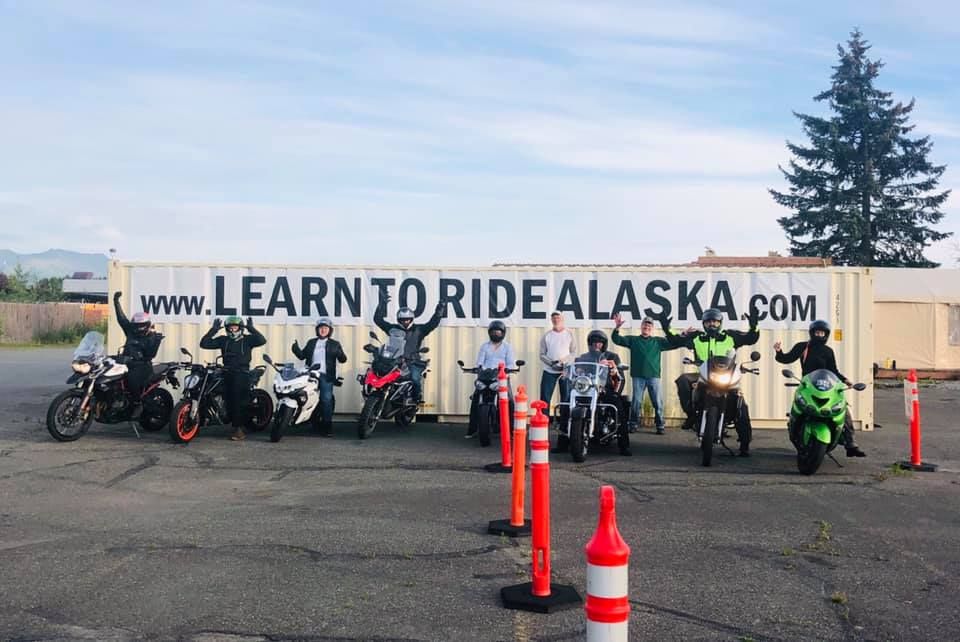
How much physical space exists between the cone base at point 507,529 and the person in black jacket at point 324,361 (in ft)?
22.5

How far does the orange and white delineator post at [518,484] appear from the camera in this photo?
7.54 meters

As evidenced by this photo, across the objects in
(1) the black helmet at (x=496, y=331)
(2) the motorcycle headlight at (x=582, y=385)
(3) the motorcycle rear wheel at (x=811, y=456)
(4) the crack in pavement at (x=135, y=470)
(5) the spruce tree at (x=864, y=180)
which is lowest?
(4) the crack in pavement at (x=135, y=470)

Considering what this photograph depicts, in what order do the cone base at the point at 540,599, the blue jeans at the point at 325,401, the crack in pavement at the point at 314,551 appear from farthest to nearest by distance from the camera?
the blue jeans at the point at 325,401
the crack in pavement at the point at 314,551
the cone base at the point at 540,599

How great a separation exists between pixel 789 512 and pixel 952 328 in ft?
73.0

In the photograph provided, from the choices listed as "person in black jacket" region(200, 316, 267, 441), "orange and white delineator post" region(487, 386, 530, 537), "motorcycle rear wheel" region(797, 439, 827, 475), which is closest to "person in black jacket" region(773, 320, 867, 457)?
"motorcycle rear wheel" region(797, 439, 827, 475)

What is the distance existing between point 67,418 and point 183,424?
148cm

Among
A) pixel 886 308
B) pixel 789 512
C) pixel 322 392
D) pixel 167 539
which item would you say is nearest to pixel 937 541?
pixel 789 512

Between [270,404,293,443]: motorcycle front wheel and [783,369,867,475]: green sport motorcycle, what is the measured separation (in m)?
6.65

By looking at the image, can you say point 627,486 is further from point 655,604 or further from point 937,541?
point 655,604

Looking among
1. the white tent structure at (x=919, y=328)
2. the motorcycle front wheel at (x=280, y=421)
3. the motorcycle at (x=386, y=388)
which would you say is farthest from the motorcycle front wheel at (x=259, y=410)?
the white tent structure at (x=919, y=328)

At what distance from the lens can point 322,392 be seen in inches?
579

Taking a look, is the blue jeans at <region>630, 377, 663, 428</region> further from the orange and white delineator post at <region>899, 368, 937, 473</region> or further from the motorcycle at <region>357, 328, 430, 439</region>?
the orange and white delineator post at <region>899, 368, 937, 473</region>

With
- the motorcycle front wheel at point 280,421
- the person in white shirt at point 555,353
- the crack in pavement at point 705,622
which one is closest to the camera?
the crack in pavement at point 705,622

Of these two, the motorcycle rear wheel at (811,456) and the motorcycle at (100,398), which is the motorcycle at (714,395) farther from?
the motorcycle at (100,398)
